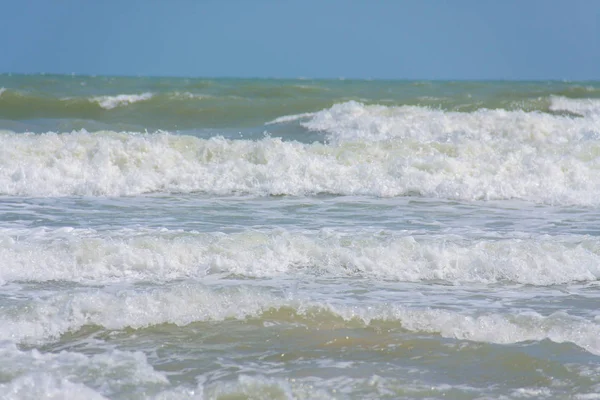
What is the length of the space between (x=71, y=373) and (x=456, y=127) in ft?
40.4

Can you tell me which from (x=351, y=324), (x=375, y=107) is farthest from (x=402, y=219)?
(x=375, y=107)

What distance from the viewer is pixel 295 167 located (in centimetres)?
1090

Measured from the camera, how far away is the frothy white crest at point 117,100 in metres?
21.3


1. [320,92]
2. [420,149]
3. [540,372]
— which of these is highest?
[320,92]

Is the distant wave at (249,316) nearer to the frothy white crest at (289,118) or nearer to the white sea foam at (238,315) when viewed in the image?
the white sea foam at (238,315)

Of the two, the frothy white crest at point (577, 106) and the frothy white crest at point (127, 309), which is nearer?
the frothy white crest at point (127, 309)

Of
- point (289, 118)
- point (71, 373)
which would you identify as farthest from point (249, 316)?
point (289, 118)

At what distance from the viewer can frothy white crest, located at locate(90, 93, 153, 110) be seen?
2133 cm

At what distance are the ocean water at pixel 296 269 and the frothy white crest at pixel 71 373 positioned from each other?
0.04ft

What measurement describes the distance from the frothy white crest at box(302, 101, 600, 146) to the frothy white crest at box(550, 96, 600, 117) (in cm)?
364

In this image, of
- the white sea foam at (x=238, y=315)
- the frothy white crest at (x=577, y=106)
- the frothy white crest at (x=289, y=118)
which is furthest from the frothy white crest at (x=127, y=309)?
the frothy white crest at (x=577, y=106)

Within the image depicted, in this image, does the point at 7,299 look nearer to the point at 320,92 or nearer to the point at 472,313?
the point at 472,313

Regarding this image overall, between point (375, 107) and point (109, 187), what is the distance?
934 centimetres

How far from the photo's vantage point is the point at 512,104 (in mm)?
20781
